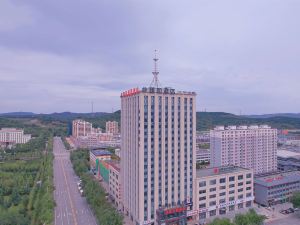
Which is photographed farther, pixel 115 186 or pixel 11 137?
pixel 11 137

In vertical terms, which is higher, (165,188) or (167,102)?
(167,102)

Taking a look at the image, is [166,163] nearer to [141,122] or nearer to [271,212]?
[141,122]

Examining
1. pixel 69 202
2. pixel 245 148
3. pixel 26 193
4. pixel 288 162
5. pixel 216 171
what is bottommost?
pixel 69 202

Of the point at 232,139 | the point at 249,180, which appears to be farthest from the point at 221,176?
the point at 232,139

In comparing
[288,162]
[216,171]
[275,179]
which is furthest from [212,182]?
[288,162]

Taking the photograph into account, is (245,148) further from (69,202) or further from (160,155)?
(69,202)

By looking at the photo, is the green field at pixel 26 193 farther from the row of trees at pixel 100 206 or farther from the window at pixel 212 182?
the window at pixel 212 182

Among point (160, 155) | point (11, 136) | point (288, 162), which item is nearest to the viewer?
point (160, 155)
